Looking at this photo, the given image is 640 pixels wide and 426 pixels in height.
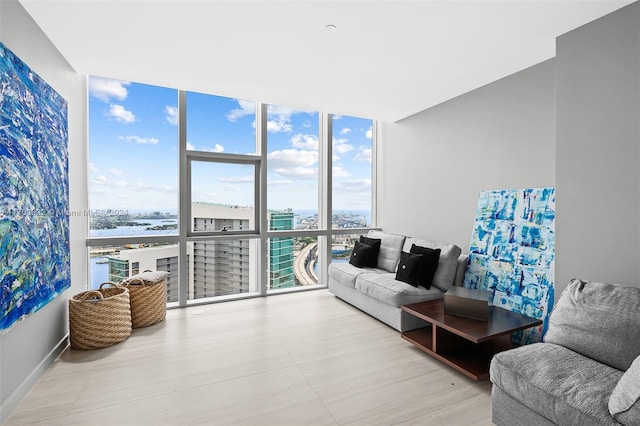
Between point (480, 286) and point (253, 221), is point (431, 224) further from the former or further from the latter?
point (253, 221)

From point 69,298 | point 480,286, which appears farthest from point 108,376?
point 480,286

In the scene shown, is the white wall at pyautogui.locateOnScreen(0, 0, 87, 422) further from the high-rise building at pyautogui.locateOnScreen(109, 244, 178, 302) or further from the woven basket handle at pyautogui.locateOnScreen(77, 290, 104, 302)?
the high-rise building at pyautogui.locateOnScreen(109, 244, 178, 302)

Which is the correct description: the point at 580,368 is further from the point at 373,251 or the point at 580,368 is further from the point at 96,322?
the point at 96,322

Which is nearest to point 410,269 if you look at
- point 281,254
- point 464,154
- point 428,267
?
point 428,267

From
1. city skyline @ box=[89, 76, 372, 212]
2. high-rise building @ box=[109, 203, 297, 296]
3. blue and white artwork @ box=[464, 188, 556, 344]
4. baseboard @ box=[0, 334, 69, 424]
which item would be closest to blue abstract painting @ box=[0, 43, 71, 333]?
baseboard @ box=[0, 334, 69, 424]

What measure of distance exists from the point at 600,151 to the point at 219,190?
3987 millimetres

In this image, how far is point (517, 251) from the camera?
307 cm

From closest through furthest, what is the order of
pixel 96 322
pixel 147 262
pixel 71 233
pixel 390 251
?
pixel 96 322 < pixel 71 233 < pixel 147 262 < pixel 390 251

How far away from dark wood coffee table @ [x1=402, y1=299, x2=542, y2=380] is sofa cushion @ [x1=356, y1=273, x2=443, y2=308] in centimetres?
23

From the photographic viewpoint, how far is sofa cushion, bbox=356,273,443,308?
329cm

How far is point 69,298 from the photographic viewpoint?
3055 millimetres

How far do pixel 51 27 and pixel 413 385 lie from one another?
388 centimetres

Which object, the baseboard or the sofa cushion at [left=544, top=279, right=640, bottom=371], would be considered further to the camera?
the baseboard

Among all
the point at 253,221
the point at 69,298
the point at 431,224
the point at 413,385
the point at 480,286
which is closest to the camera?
the point at 413,385
